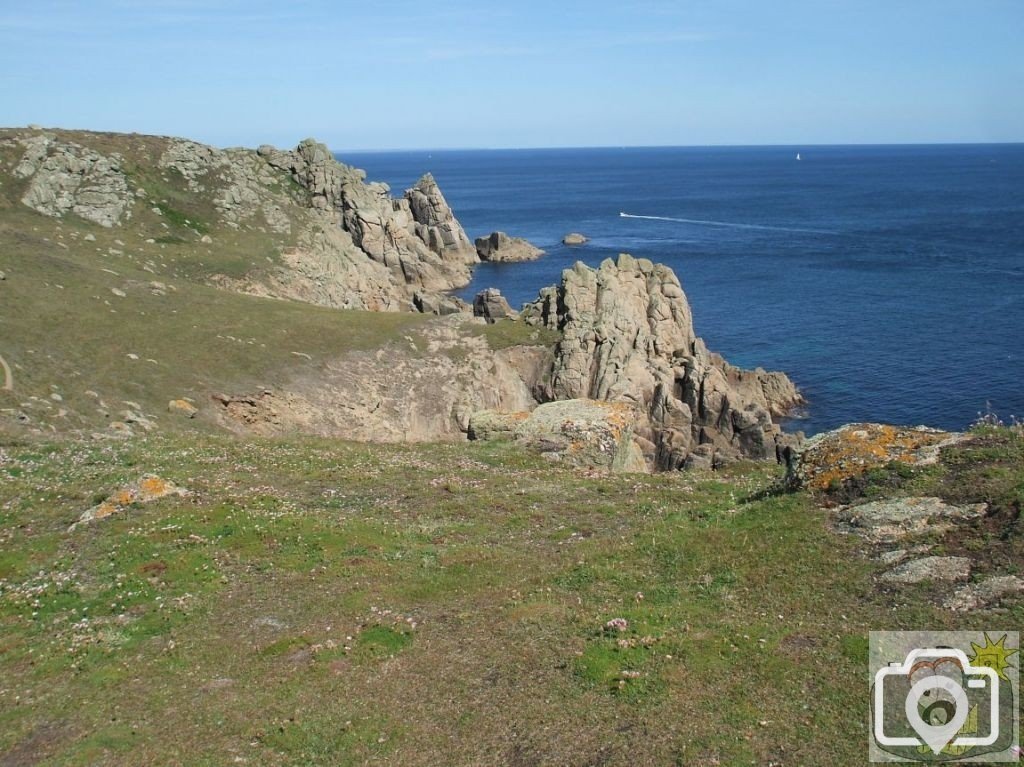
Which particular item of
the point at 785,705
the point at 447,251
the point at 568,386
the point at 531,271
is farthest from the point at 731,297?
the point at 785,705

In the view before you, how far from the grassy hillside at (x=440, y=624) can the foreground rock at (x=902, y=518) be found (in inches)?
28.6

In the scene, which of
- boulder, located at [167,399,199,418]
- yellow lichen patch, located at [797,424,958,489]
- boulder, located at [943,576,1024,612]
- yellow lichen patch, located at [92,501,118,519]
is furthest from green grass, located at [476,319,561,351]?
boulder, located at [943,576,1024,612]

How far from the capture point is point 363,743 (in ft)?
55.7

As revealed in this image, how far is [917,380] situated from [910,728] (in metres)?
76.0

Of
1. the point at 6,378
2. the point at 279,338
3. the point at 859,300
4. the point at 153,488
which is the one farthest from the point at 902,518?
the point at 859,300

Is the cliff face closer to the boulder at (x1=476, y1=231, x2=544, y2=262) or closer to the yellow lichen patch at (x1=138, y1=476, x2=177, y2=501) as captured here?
the boulder at (x1=476, y1=231, x2=544, y2=262)

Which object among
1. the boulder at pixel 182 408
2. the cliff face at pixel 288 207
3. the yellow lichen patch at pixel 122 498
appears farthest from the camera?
the cliff face at pixel 288 207

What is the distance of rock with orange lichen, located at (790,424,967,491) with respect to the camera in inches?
1011

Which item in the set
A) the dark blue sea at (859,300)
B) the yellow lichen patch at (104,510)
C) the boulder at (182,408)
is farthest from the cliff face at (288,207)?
the yellow lichen patch at (104,510)

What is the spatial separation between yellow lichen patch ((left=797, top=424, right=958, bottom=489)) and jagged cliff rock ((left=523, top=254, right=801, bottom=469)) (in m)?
28.5

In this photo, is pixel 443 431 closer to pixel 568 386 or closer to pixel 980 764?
pixel 568 386

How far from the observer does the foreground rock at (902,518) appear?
864 inches

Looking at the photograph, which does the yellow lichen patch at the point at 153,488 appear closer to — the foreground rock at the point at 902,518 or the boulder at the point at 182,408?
the boulder at the point at 182,408

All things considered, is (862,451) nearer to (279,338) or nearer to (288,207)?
(279,338)
